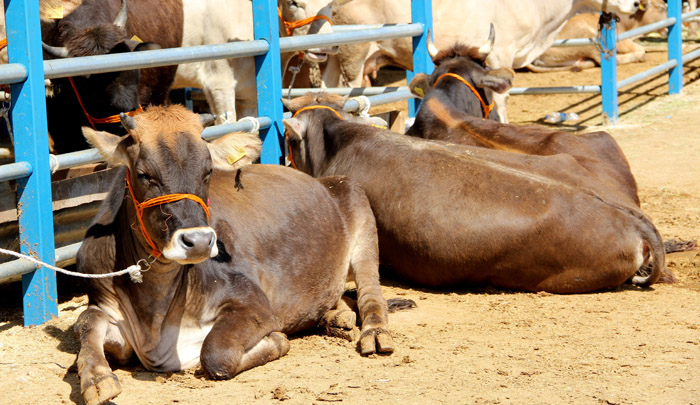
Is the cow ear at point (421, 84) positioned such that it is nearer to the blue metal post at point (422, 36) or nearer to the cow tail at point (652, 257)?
the blue metal post at point (422, 36)

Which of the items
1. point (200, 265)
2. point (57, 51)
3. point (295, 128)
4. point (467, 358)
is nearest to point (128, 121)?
point (200, 265)

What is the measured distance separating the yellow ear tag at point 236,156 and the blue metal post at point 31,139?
39.2 inches

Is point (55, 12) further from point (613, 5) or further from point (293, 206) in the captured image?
point (613, 5)

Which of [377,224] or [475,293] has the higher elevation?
[377,224]

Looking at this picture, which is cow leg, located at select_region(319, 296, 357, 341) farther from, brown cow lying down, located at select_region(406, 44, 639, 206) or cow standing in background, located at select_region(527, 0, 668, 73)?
cow standing in background, located at select_region(527, 0, 668, 73)

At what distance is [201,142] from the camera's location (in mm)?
3988

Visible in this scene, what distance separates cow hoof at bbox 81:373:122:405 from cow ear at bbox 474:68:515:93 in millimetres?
5013

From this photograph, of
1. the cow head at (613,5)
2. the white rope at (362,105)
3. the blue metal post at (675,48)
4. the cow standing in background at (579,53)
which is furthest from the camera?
the cow standing in background at (579,53)

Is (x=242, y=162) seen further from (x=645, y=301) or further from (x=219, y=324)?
(x=645, y=301)

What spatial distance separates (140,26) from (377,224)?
2887 millimetres

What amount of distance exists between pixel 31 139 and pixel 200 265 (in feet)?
3.58

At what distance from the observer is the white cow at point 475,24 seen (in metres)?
10.8

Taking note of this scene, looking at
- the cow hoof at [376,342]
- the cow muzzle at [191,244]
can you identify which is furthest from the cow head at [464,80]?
the cow muzzle at [191,244]

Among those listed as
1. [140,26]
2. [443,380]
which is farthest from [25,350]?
[140,26]
